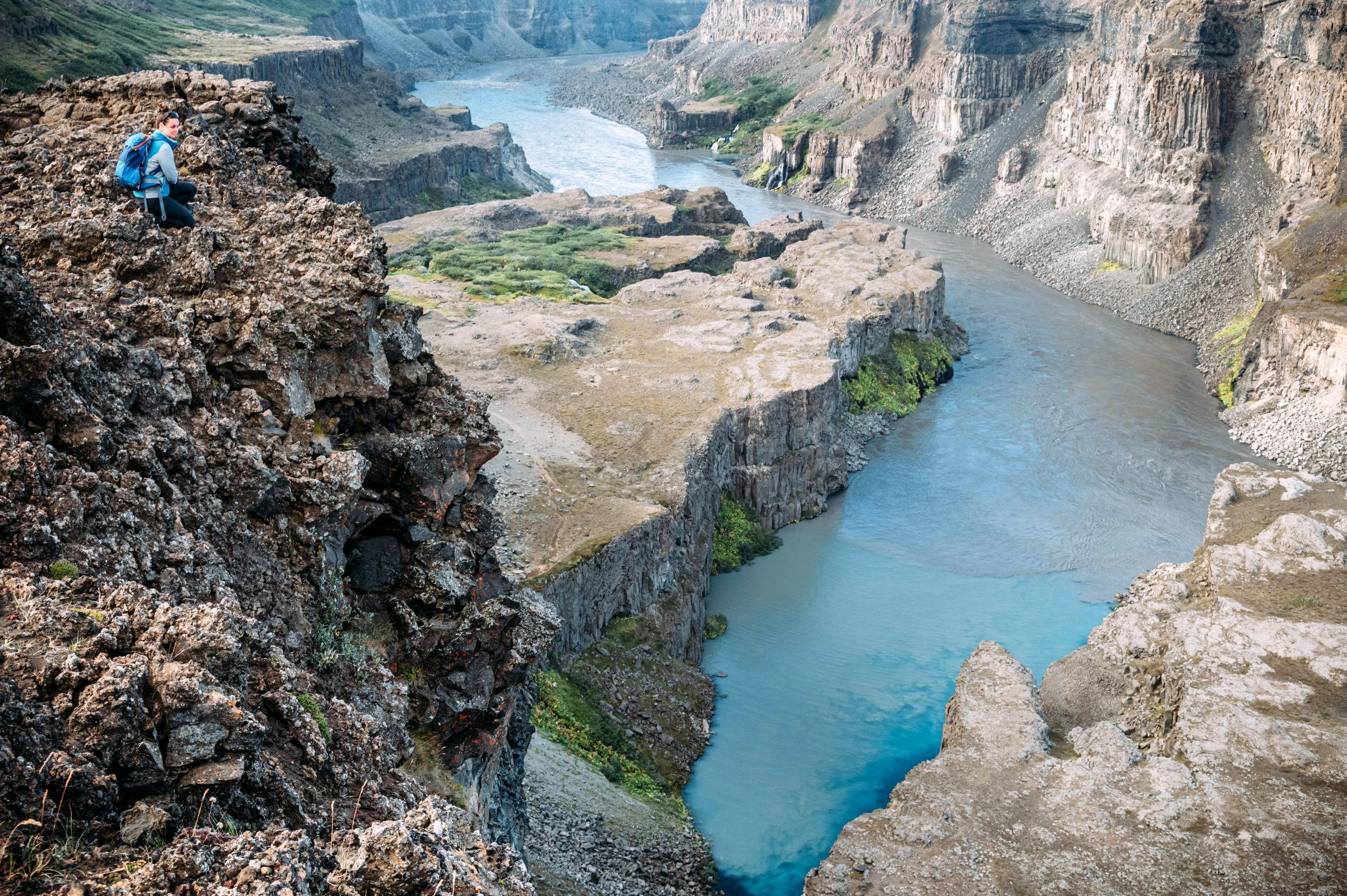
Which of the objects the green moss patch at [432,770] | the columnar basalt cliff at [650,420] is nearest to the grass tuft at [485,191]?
the columnar basalt cliff at [650,420]

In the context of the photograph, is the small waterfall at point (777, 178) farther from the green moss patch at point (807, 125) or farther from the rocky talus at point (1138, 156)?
the green moss patch at point (807, 125)

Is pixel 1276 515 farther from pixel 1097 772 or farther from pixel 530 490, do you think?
pixel 530 490

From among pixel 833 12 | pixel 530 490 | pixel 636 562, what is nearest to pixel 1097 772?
pixel 636 562

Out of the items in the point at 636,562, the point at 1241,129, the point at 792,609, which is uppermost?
the point at 1241,129

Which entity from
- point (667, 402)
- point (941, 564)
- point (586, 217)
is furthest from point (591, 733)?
point (586, 217)

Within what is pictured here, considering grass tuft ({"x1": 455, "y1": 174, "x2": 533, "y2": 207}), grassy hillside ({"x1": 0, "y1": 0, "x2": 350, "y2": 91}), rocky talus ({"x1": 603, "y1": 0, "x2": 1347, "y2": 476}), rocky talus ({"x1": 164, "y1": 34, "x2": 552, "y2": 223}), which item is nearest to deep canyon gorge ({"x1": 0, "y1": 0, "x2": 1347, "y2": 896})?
rocky talus ({"x1": 603, "y1": 0, "x2": 1347, "y2": 476})
